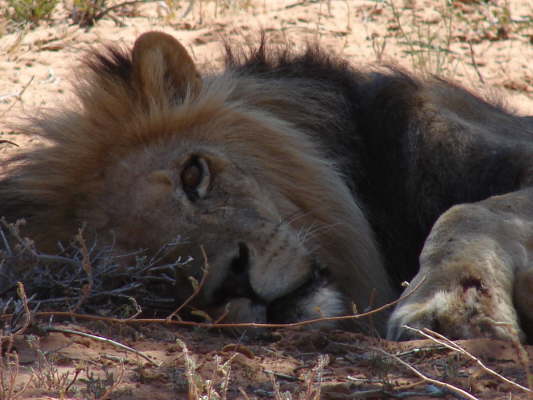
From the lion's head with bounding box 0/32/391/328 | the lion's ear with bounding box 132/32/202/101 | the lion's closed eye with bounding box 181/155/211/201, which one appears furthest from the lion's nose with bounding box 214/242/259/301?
the lion's ear with bounding box 132/32/202/101

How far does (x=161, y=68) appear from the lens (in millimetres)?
3600

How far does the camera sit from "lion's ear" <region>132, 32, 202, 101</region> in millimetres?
3539

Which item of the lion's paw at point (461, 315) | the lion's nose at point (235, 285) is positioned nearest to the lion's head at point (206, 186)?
the lion's nose at point (235, 285)

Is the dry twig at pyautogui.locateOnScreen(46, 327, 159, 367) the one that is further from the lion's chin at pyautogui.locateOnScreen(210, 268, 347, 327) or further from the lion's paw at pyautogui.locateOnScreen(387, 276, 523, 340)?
the lion's paw at pyautogui.locateOnScreen(387, 276, 523, 340)

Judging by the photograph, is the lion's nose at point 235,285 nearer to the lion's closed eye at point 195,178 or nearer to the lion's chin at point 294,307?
the lion's chin at point 294,307

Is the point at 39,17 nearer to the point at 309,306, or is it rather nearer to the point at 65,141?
the point at 65,141

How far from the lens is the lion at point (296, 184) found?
2861 millimetres

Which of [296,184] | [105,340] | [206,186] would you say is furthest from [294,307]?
[296,184]

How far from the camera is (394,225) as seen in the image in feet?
12.3

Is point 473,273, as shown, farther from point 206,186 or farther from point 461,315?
point 206,186

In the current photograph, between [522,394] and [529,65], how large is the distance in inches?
202

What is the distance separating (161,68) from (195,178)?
2.06ft

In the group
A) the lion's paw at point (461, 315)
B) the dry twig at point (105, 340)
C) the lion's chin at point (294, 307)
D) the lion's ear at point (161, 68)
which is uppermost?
the lion's ear at point (161, 68)

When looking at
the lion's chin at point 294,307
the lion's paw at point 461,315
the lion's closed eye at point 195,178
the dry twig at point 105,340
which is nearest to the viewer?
the dry twig at point 105,340
